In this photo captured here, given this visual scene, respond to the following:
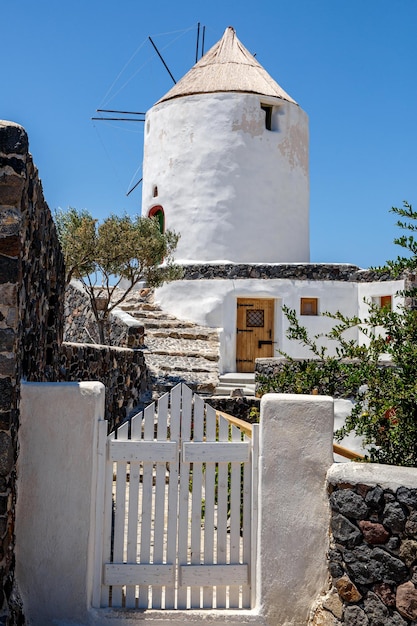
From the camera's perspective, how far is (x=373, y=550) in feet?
13.4

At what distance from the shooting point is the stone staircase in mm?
13289

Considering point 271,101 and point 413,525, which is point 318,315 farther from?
point 413,525

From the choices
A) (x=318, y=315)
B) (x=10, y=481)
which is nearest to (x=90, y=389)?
(x=10, y=481)

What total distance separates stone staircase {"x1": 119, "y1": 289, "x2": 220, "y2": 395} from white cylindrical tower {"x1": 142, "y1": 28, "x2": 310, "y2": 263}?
2757 mm

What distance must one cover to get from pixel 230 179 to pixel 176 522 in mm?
17321

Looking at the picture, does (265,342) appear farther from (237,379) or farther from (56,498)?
(56,498)

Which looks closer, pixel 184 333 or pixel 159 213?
pixel 184 333

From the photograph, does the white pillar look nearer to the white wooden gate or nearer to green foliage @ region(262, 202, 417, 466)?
the white wooden gate

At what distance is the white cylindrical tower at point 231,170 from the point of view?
20.7m

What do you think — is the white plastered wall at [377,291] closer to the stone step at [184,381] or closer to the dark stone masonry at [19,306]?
the stone step at [184,381]

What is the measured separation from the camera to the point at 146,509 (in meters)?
4.41

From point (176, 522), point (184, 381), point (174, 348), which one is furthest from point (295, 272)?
point (176, 522)

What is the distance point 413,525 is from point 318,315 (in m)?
14.3

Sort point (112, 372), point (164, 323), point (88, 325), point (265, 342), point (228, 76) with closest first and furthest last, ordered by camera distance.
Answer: point (112, 372)
point (88, 325)
point (164, 323)
point (265, 342)
point (228, 76)
